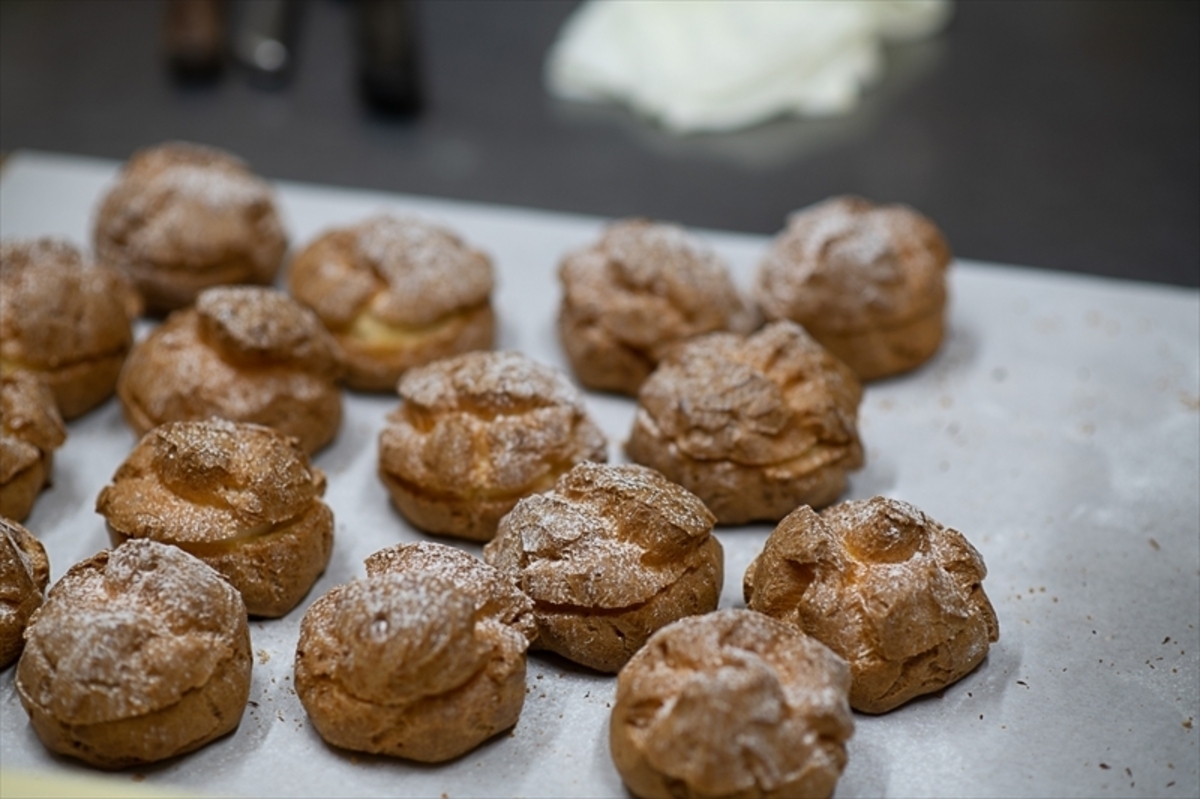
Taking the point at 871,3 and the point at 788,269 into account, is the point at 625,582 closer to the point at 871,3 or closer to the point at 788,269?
the point at 788,269

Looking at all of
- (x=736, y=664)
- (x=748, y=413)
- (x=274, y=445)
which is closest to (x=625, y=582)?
(x=736, y=664)

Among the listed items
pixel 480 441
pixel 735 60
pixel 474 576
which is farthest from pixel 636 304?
pixel 735 60

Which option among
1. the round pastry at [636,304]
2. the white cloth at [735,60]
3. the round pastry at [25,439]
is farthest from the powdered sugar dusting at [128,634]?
the white cloth at [735,60]

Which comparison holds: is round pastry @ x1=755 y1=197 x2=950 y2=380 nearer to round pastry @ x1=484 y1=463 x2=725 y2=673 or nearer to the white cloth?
round pastry @ x1=484 y1=463 x2=725 y2=673

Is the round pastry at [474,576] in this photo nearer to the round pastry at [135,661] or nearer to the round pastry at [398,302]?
the round pastry at [135,661]

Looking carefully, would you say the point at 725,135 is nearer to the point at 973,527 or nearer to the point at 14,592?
the point at 973,527
